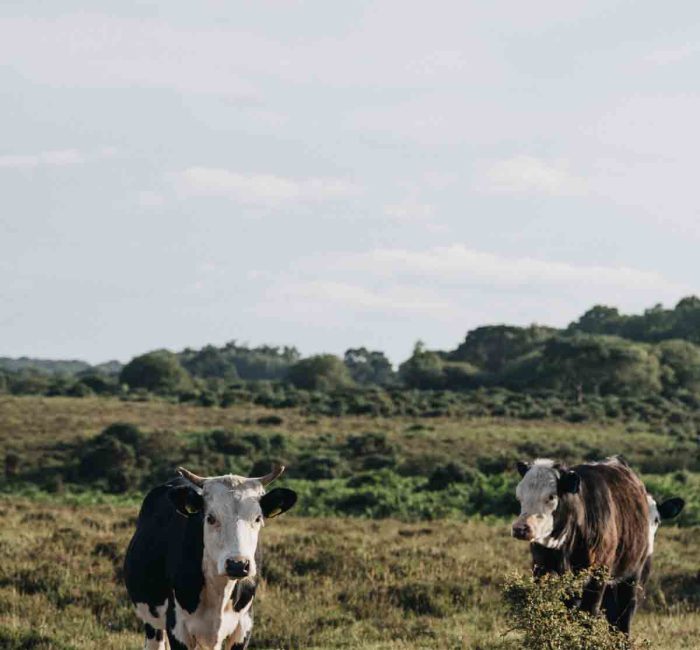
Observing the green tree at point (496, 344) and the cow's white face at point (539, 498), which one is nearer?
the cow's white face at point (539, 498)

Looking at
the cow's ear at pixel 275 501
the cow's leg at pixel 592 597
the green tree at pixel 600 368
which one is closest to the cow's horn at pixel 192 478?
the cow's ear at pixel 275 501

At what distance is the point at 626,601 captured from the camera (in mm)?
10438

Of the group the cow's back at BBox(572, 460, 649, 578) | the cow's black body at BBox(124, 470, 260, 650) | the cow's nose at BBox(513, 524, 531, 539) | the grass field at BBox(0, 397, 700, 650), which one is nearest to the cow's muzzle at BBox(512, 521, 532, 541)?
the cow's nose at BBox(513, 524, 531, 539)

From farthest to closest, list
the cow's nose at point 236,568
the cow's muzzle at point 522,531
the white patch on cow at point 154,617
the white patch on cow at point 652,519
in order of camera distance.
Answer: the white patch on cow at point 652,519
the white patch on cow at point 154,617
the cow's muzzle at point 522,531
the cow's nose at point 236,568

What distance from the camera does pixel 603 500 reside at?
377 inches

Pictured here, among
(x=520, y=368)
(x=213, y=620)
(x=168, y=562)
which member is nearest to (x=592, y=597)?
(x=213, y=620)

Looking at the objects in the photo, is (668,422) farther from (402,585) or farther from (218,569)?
(218,569)

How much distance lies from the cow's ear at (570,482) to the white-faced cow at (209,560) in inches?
93.2

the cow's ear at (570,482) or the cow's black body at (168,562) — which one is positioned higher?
the cow's ear at (570,482)

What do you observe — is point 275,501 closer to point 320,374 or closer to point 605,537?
point 605,537

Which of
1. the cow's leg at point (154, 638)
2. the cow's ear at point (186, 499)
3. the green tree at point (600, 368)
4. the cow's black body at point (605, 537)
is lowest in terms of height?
the cow's leg at point (154, 638)

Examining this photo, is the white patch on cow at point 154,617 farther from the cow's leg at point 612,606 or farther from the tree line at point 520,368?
the tree line at point 520,368

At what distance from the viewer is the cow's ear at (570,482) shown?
A: 872cm

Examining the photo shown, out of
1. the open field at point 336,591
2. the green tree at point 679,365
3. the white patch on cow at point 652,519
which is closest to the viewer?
the white patch on cow at point 652,519
